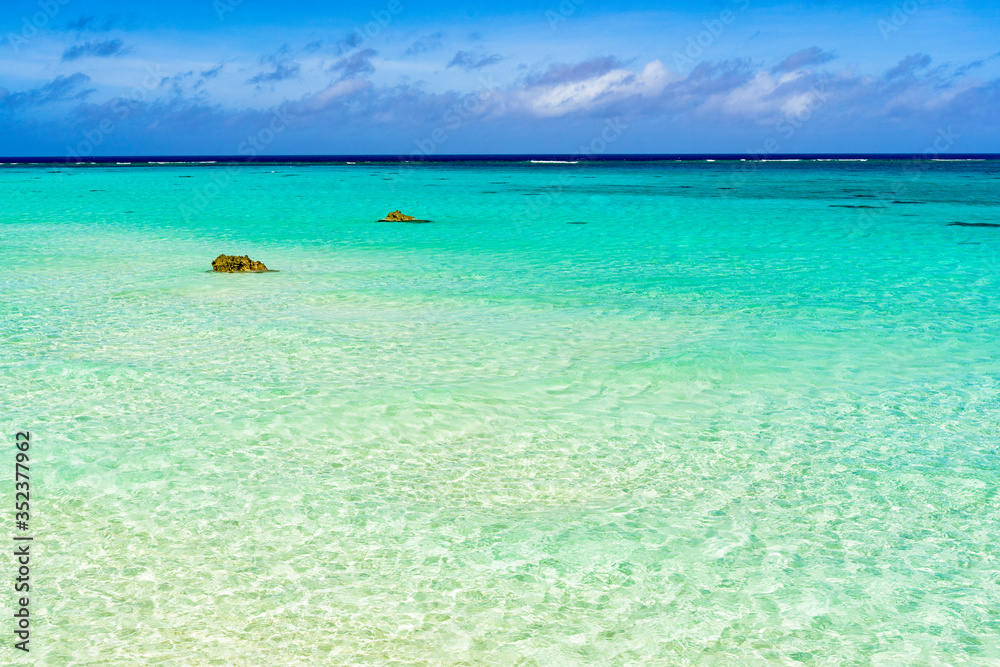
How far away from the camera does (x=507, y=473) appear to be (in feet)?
21.6

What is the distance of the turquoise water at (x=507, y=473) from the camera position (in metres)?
4.53

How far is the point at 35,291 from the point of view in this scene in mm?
14500

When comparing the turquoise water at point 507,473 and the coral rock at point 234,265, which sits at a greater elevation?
the coral rock at point 234,265

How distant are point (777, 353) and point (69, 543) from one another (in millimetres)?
7828

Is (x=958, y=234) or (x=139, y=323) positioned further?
(x=958, y=234)

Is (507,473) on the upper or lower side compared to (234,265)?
lower

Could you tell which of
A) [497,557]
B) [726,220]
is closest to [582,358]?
[497,557]

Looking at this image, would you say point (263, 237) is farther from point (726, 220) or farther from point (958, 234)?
point (958, 234)

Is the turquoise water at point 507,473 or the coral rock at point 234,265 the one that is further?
the coral rock at point 234,265

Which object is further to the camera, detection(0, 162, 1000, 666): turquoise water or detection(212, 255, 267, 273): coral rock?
detection(212, 255, 267, 273): coral rock

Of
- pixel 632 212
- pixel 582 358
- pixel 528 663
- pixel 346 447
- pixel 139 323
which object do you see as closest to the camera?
pixel 528 663

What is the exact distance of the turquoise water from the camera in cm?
453

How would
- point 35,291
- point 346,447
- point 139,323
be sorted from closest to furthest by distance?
point 346,447 < point 139,323 < point 35,291

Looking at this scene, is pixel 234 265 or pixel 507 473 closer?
pixel 507 473
